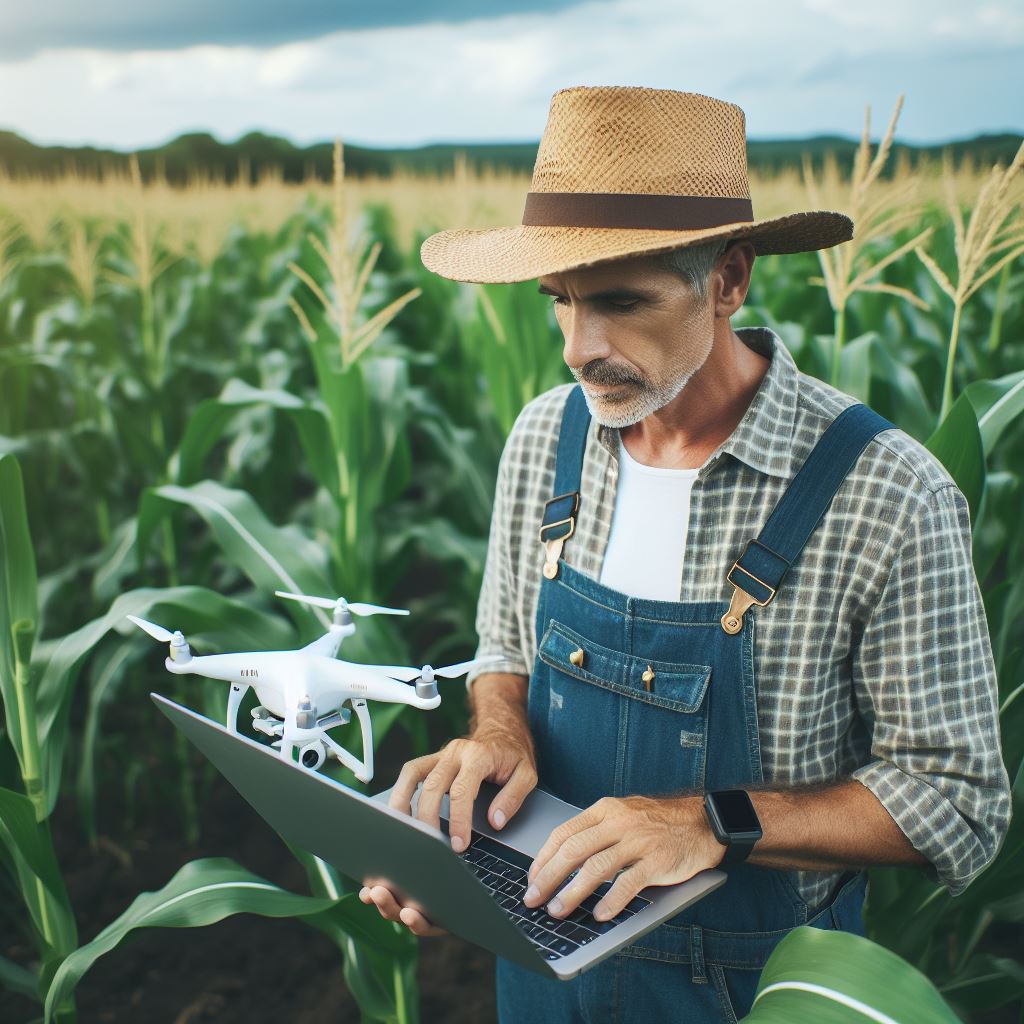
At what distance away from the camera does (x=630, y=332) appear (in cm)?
138

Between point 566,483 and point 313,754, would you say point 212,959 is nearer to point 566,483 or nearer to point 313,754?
point 566,483

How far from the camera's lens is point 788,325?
3.04 metres

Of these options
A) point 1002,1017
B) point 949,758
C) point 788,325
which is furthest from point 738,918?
point 788,325

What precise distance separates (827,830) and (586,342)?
74cm

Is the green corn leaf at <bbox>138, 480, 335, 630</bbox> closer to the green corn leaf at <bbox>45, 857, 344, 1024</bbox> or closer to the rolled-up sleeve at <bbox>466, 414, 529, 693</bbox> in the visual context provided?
the rolled-up sleeve at <bbox>466, 414, 529, 693</bbox>

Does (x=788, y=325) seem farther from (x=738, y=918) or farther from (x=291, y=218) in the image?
(x=291, y=218)

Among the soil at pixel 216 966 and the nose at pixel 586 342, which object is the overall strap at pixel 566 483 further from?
the soil at pixel 216 966

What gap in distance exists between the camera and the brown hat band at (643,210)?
133 centimetres

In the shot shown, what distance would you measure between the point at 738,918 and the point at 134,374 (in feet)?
13.1

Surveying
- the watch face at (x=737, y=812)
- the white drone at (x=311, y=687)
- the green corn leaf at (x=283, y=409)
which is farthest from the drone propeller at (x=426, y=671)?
the green corn leaf at (x=283, y=409)

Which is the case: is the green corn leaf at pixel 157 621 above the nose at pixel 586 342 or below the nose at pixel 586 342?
below

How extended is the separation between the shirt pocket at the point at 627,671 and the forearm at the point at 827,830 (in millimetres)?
158

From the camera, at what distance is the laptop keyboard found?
1135mm

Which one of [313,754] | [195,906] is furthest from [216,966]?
[313,754]
